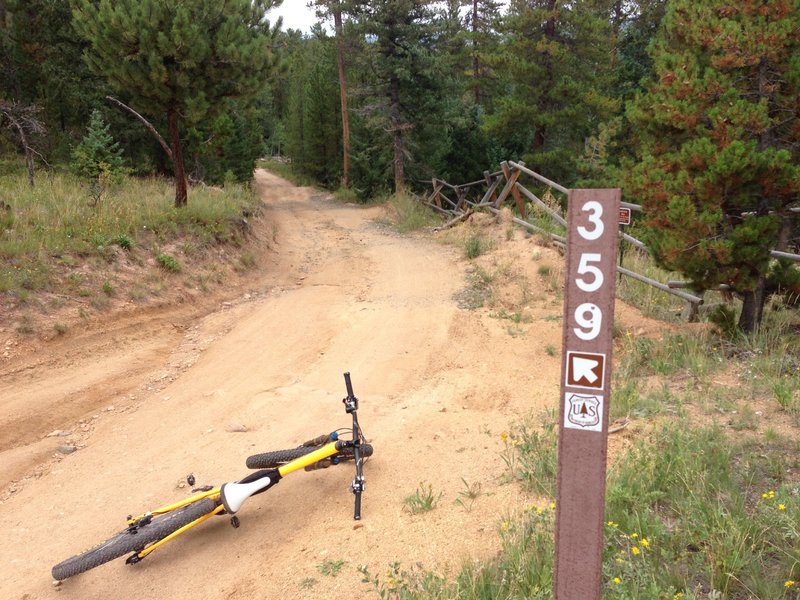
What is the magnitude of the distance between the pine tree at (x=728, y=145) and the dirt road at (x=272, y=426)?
6.96ft

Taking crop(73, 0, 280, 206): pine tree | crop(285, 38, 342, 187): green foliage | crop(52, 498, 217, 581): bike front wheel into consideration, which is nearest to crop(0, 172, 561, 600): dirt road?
crop(52, 498, 217, 581): bike front wheel

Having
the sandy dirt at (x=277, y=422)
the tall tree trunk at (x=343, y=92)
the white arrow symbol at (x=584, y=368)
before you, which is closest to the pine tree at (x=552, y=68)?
the tall tree trunk at (x=343, y=92)

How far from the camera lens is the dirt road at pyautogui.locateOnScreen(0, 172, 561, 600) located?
148 inches

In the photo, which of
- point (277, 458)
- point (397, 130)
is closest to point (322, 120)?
point (397, 130)

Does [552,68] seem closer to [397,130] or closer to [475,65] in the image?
[397,130]

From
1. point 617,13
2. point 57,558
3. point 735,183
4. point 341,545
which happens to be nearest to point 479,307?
point 735,183

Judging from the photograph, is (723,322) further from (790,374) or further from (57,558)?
(57,558)

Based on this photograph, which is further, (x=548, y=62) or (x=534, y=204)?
(x=548, y=62)

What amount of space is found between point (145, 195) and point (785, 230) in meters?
11.5

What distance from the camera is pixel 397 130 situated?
2216 cm

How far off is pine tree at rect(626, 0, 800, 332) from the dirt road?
2.12m

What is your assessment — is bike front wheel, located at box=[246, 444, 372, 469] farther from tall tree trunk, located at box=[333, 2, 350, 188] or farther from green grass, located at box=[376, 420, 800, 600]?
tall tree trunk, located at box=[333, 2, 350, 188]

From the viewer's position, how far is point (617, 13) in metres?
27.2

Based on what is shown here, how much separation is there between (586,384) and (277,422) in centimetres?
434
